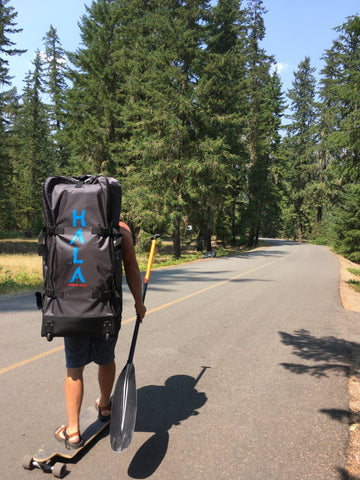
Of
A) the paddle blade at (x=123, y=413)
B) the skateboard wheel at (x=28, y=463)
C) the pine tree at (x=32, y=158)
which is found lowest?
the skateboard wheel at (x=28, y=463)

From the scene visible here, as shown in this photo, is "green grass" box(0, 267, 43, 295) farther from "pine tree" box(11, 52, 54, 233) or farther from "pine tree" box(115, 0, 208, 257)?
"pine tree" box(11, 52, 54, 233)

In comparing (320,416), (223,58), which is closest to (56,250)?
(320,416)

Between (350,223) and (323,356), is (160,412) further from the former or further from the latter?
(350,223)

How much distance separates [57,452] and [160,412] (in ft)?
3.63

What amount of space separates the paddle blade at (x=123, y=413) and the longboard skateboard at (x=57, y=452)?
0.35 meters

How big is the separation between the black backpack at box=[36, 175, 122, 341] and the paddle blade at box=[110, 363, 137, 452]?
23.7 inches

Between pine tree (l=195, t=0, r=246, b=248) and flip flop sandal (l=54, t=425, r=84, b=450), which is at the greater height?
pine tree (l=195, t=0, r=246, b=248)

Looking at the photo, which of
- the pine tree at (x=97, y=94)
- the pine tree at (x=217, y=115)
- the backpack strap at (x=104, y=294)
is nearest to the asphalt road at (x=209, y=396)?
the backpack strap at (x=104, y=294)

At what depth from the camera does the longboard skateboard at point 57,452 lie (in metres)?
2.34

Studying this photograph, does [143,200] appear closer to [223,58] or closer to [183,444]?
[223,58]

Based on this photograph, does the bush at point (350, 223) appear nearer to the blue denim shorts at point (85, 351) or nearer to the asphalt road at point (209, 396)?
the asphalt road at point (209, 396)

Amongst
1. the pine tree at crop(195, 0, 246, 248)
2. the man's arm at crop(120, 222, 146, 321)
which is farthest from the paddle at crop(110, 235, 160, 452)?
the pine tree at crop(195, 0, 246, 248)

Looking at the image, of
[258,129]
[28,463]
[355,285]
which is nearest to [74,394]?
[28,463]

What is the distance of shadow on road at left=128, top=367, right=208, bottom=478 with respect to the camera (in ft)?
8.36
